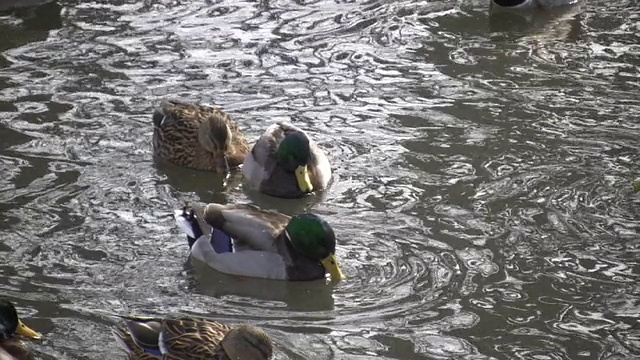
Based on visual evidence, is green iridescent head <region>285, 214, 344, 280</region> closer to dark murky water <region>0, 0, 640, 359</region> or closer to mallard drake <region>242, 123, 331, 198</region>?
dark murky water <region>0, 0, 640, 359</region>

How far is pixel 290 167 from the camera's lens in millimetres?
9102

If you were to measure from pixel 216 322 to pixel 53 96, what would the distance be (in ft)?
13.2

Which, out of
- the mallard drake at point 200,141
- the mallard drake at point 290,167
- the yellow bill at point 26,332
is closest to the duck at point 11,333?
the yellow bill at point 26,332

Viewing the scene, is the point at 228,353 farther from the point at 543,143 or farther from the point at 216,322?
the point at 543,143

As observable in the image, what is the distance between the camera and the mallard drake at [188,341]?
21.1 ft

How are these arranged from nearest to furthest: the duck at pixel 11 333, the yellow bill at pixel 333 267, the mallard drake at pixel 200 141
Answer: the duck at pixel 11 333
the yellow bill at pixel 333 267
the mallard drake at pixel 200 141

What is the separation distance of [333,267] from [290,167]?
1529 millimetres

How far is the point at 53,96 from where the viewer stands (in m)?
10.4

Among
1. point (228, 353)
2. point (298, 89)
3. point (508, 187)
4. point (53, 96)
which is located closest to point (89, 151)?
point (53, 96)

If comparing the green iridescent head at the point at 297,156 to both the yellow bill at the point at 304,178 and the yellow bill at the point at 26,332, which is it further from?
the yellow bill at the point at 26,332

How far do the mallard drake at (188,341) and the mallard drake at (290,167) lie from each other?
8.26ft

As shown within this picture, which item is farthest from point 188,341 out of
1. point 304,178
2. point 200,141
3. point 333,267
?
point 200,141

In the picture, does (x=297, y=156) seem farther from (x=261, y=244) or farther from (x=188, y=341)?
(x=188, y=341)

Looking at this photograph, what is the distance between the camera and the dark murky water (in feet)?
23.7
